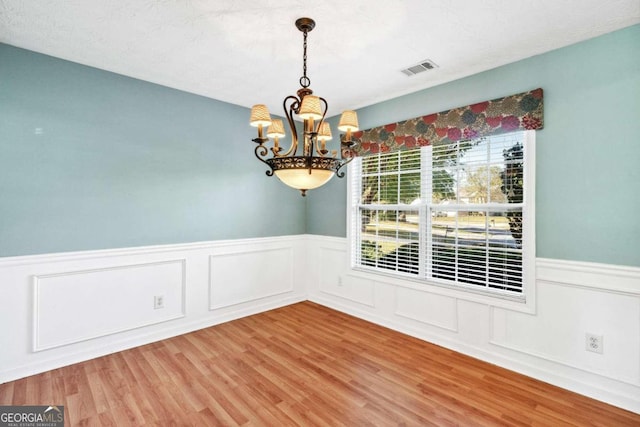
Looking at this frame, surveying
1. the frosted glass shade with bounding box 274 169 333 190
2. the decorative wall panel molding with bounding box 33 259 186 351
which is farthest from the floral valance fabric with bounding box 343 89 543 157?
the decorative wall panel molding with bounding box 33 259 186 351

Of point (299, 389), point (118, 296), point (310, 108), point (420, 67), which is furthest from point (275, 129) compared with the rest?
point (118, 296)

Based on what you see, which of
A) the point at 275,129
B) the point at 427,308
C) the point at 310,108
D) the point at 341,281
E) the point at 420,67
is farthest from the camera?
the point at 341,281

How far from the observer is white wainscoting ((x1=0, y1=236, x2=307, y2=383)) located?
2521mm

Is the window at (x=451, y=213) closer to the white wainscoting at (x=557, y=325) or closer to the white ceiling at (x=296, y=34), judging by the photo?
the white wainscoting at (x=557, y=325)

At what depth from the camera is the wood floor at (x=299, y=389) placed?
6.72 feet

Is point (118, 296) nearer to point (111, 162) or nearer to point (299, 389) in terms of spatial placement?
point (111, 162)

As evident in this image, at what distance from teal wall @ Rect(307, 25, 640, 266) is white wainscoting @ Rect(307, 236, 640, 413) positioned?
0.63ft

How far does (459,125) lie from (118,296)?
3.65 m

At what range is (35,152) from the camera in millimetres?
2564

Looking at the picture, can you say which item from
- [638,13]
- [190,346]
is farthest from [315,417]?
[638,13]

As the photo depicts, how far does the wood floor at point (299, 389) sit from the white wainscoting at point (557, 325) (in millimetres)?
129

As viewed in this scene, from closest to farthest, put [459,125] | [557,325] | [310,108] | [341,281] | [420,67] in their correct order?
[310,108]
[557,325]
[420,67]
[459,125]
[341,281]

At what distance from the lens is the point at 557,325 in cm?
244

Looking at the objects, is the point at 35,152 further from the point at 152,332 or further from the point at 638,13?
the point at 638,13
